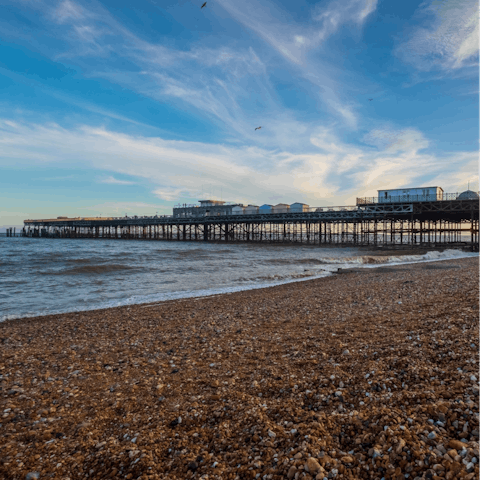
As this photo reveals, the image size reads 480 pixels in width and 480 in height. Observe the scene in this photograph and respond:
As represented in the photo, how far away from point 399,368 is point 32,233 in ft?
437

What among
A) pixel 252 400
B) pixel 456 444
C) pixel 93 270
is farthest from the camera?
pixel 93 270

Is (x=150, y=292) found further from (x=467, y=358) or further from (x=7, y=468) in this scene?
(x=467, y=358)

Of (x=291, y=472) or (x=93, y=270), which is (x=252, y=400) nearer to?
(x=291, y=472)

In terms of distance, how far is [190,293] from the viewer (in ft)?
45.4

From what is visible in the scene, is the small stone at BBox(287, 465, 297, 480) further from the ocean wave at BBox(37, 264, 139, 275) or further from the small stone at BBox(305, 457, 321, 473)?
the ocean wave at BBox(37, 264, 139, 275)

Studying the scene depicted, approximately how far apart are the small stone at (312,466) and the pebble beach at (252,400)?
1 cm

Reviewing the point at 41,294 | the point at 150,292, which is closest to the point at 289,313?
the point at 150,292

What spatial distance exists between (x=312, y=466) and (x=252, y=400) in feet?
4.74

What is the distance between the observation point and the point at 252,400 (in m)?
3.96

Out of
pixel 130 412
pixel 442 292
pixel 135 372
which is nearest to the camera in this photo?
pixel 130 412

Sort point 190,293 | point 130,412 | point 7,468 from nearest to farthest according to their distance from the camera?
point 7,468, point 130,412, point 190,293

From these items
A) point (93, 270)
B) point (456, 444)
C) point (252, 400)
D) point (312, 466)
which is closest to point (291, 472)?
point (312, 466)

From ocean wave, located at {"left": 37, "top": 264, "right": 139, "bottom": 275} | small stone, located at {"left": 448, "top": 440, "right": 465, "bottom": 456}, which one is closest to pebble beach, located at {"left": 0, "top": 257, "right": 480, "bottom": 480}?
small stone, located at {"left": 448, "top": 440, "right": 465, "bottom": 456}

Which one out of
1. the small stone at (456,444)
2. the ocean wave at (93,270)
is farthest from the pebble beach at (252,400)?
the ocean wave at (93,270)
